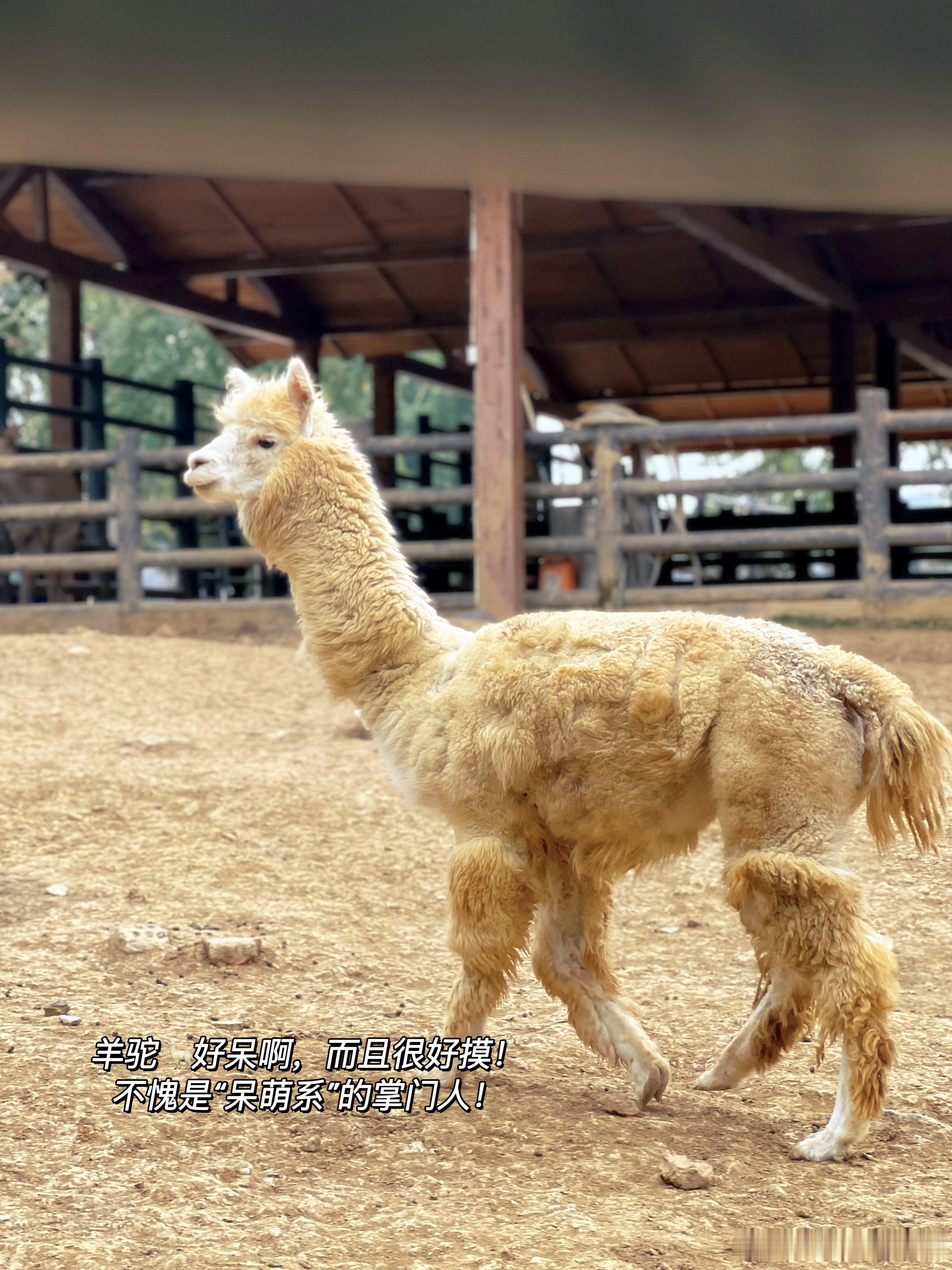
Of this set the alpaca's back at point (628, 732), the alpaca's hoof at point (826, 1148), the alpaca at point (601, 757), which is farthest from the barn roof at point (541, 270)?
the alpaca's hoof at point (826, 1148)

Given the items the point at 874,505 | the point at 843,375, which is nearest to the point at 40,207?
the point at 843,375

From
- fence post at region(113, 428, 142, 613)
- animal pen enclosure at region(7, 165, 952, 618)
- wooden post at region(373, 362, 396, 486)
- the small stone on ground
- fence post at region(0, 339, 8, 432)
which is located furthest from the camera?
wooden post at region(373, 362, 396, 486)

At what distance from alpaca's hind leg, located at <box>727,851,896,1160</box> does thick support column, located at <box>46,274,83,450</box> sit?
10.9m

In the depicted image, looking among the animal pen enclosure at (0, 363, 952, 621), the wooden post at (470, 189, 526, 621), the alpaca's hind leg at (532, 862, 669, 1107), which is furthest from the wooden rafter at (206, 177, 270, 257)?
the alpaca's hind leg at (532, 862, 669, 1107)

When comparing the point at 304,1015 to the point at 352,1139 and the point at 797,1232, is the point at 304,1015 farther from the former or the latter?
the point at 797,1232

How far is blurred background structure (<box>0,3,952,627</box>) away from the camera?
175 inches

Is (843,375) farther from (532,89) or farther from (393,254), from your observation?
(532,89)

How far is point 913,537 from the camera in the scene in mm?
8930

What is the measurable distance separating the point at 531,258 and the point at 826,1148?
1132 centimetres

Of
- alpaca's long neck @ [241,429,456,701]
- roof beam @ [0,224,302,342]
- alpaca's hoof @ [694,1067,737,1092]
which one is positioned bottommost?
alpaca's hoof @ [694,1067,737,1092]

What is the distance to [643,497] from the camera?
10406 mm

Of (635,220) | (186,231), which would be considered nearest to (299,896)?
(635,220)

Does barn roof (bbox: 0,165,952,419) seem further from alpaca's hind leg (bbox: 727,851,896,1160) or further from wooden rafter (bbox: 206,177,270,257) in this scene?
alpaca's hind leg (bbox: 727,851,896,1160)

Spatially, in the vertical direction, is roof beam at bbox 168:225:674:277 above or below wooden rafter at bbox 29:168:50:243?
below
